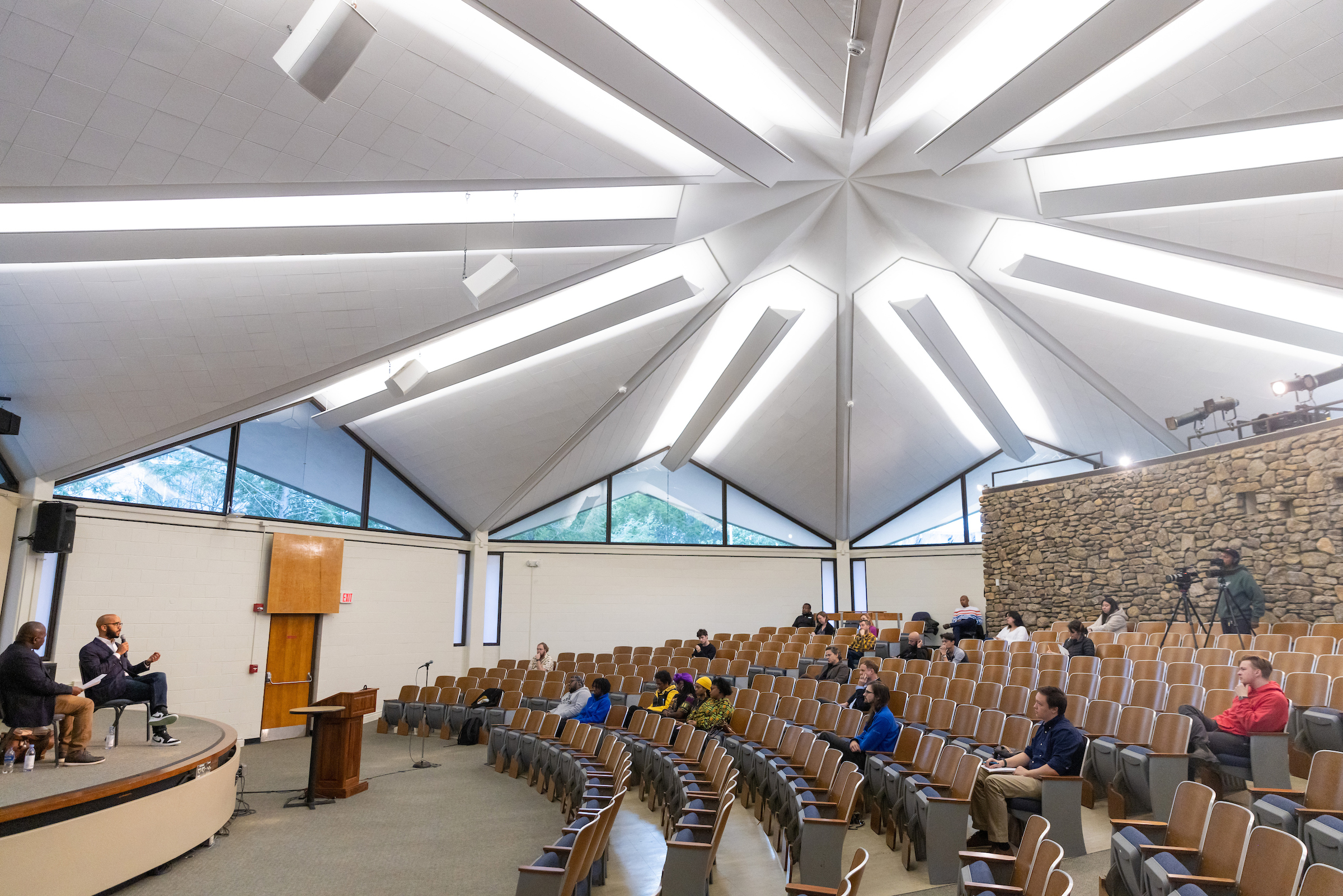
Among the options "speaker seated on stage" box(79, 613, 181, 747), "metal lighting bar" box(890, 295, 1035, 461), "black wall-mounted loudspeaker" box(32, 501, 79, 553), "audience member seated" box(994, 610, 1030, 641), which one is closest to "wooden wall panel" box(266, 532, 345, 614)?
"black wall-mounted loudspeaker" box(32, 501, 79, 553)

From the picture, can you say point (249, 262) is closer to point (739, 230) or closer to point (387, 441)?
point (739, 230)

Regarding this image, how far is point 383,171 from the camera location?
5750mm

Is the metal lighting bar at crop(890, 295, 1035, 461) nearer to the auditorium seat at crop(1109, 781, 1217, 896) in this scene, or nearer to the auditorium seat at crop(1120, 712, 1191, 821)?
the auditorium seat at crop(1120, 712, 1191, 821)

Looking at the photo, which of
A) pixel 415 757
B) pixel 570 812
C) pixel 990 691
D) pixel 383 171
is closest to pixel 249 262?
pixel 383 171

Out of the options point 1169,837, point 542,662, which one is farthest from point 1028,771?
point 542,662

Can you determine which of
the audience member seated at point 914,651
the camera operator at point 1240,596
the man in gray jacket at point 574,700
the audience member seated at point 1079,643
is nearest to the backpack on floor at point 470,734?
the man in gray jacket at point 574,700

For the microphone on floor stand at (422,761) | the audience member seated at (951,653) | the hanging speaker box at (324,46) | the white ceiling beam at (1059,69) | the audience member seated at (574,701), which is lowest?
the microphone on floor stand at (422,761)

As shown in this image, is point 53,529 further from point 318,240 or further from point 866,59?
point 866,59

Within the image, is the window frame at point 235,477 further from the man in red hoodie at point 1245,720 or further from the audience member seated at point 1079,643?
the man in red hoodie at point 1245,720

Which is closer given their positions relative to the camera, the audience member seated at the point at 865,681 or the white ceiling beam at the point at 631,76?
the white ceiling beam at the point at 631,76

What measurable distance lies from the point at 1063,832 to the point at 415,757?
751 cm

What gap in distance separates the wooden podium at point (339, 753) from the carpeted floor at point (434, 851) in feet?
0.52

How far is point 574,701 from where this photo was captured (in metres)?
8.50

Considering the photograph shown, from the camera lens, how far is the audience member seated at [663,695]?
8.09 meters
